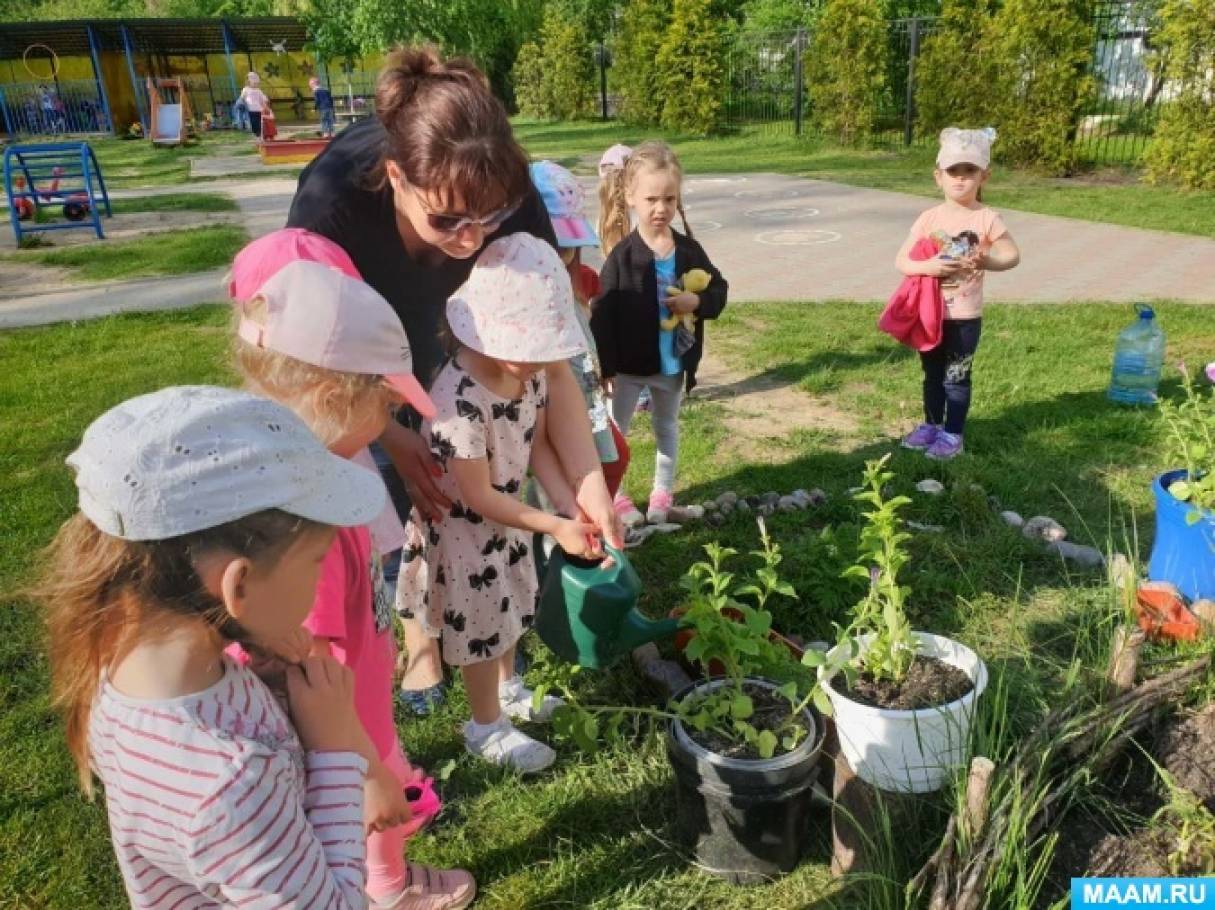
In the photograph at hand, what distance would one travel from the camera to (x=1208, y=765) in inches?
82.4

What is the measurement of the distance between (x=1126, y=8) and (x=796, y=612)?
15065 mm

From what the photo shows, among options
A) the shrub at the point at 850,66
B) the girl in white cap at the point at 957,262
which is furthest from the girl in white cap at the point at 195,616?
the shrub at the point at 850,66

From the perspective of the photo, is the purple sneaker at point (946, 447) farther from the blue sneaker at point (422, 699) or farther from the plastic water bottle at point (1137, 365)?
the blue sneaker at point (422, 699)

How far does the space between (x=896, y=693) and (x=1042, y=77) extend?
43.6 feet

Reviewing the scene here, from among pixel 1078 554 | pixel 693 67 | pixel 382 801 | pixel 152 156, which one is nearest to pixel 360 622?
pixel 382 801

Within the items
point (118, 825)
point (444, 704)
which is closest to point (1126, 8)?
point (444, 704)

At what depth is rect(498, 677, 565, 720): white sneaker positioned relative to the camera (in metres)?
2.78

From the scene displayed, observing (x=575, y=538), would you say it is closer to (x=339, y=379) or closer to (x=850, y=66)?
(x=339, y=379)

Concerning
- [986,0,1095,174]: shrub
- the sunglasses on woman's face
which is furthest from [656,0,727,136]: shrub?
the sunglasses on woman's face

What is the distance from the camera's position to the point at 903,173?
1416cm

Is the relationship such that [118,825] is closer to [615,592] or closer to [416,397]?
[416,397]

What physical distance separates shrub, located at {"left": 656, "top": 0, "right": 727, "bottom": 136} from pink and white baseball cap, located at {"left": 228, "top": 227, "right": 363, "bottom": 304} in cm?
2007

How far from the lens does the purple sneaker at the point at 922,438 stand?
14.6 feet

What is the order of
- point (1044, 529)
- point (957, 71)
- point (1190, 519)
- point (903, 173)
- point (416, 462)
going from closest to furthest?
point (416, 462) → point (1190, 519) → point (1044, 529) → point (903, 173) → point (957, 71)
